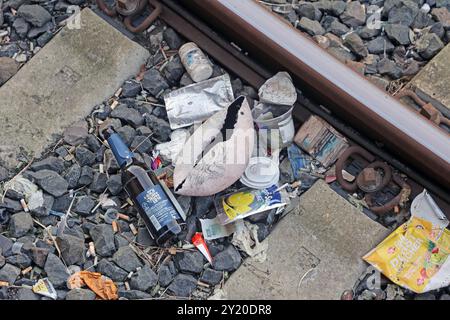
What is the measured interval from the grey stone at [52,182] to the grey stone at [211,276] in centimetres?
81

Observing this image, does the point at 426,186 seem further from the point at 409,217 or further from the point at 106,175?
the point at 106,175

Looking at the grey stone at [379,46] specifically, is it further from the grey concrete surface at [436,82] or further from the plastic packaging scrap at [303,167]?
the plastic packaging scrap at [303,167]

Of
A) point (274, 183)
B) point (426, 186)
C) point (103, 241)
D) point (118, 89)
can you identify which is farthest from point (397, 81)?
→ point (103, 241)

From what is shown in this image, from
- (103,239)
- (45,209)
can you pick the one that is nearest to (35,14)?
(45,209)

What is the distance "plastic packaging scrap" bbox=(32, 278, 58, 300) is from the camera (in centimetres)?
379

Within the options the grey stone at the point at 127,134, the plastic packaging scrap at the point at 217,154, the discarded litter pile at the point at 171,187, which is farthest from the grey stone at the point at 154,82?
the plastic packaging scrap at the point at 217,154

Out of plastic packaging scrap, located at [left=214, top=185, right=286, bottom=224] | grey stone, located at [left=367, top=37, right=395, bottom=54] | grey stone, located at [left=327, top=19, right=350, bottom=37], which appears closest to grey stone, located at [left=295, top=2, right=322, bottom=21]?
grey stone, located at [left=327, top=19, right=350, bottom=37]

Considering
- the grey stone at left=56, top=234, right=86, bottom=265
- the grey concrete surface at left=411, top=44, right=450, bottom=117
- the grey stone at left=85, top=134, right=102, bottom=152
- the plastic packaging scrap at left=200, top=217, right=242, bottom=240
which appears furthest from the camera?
the grey concrete surface at left=411, top=44, right=450, bottom=117

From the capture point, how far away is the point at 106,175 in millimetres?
4121

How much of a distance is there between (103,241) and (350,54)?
167 centimetres

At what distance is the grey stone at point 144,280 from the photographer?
3.83 metres

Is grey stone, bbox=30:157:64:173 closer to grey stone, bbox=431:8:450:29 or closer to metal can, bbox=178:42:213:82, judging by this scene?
metal can, bbox=178:42:213:82

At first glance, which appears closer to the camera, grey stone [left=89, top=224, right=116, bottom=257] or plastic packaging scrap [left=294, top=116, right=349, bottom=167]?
grey stone [left=89, top=224, right=116, bottom=257]

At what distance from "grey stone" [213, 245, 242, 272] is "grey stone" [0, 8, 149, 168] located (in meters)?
1.08
